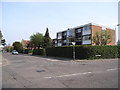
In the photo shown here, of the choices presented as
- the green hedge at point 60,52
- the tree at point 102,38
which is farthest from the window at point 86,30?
the green hedge at point 60,52

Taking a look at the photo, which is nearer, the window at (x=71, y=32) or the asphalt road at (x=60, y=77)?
the asphalt road at (x=60, y=77)

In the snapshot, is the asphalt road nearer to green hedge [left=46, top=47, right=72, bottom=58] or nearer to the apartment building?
green hedge [left=46, top=47, right=72, bottom=58]

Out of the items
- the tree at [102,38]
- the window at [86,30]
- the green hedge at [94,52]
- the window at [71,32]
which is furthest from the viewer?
the window at [71,32]

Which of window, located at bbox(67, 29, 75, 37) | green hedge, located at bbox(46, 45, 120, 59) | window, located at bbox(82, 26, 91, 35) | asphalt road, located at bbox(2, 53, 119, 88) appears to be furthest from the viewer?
window, located at bbox(67, 29, 75, 37)

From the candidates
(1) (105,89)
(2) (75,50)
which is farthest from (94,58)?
(1) (105,89)

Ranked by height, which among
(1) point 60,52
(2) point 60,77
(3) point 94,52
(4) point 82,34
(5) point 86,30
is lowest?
(2) point 60,77

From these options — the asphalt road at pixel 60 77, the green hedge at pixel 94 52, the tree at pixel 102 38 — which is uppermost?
the tree at pixel 102 38

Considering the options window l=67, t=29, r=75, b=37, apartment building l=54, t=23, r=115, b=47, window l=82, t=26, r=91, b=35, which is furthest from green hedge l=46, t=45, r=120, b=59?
window l=67, t=29, r=75, b=37

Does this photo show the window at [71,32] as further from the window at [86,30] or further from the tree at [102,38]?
the tree at [102,38]

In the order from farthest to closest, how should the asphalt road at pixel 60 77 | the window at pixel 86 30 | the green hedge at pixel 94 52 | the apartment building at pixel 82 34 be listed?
the window at pixel 86 30
the apartment building at pixel 82 34
the green hedge at pixel 94 52
the asphalt road at pixel 60 77

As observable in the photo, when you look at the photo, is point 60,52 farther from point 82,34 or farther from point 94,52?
point 82,34

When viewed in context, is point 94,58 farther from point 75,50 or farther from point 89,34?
point 89,34

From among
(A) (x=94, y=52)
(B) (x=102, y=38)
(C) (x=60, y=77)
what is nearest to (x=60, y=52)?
(A) (x=94, y=52)

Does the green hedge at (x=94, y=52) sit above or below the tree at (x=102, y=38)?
below
